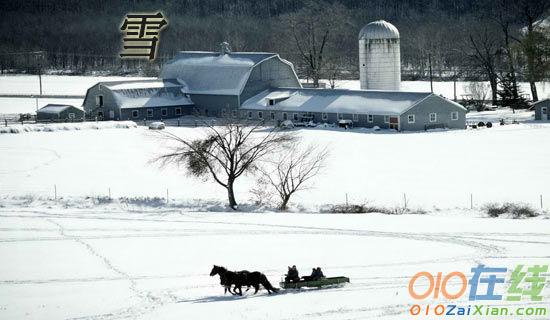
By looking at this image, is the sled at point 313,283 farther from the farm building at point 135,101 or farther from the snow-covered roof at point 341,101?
the farm building at point 135,101

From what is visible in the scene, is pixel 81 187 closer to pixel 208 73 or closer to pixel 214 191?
pixel 214 191

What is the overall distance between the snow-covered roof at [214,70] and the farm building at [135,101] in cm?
145

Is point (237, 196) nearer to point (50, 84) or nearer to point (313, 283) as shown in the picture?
point (313, 283)

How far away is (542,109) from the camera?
55.6 metres

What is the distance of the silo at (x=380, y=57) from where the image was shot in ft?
210

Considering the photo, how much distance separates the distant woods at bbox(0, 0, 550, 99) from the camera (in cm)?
10006

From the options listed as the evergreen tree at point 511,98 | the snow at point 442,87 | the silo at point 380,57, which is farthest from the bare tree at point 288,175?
the snow at point 442,87

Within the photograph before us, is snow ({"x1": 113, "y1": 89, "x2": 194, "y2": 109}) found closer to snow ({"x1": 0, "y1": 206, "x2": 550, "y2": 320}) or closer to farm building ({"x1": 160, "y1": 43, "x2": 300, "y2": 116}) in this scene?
farm building ({"x1": 160, "y1": 43, "x2": 300, "y2": 116})

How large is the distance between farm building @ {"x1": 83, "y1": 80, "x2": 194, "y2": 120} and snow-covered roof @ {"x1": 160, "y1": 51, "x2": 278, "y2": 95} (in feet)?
4.76

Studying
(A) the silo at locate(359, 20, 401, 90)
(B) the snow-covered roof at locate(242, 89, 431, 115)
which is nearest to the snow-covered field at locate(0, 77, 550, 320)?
(B) the snow-covered roof at locate(242, 89, 431, 115)

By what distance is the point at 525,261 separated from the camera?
21.8 m

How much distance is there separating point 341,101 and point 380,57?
806 centimetres

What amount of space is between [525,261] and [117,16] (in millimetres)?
113945

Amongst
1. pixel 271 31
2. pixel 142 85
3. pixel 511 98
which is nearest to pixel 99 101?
pixel 142 85
